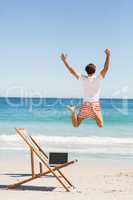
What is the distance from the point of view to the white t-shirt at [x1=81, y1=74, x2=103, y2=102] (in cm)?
844

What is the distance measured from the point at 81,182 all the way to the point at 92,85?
3282 mm

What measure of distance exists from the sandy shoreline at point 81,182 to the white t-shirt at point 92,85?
1.86 metres

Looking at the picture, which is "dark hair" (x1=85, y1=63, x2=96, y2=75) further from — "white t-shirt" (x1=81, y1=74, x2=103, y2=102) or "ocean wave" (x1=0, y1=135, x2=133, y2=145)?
"ocean wave" (x1=0, y1=135, x2=133, y2=145)

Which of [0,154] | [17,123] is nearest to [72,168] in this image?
[0,154]

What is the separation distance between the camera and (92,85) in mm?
8445

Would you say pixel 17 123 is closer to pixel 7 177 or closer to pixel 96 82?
pixel 7 177

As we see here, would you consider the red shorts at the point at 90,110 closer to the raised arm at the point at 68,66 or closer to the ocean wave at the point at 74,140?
the raised arm at the point at 68,66

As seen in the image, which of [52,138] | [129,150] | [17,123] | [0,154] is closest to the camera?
[0,154]

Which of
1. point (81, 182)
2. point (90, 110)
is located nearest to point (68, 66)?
point (90, 110)

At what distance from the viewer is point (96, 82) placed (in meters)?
8.44

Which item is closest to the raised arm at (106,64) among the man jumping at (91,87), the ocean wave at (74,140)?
the man jumping at (91,87)

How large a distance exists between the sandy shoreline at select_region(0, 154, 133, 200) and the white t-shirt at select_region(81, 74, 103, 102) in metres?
1.86

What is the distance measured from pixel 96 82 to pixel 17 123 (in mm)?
29656

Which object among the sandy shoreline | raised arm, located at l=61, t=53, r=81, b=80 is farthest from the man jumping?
the sandy shoreline
